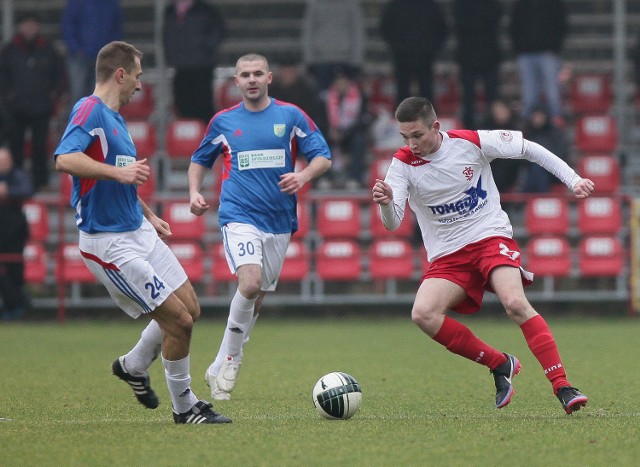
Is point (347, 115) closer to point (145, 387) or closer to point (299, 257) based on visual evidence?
point (299, 257)

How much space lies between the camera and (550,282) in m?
16.7

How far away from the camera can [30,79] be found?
17250 mm

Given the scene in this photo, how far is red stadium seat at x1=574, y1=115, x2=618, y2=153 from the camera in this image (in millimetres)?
18250

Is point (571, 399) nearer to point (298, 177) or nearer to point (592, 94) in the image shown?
point (298, 177)

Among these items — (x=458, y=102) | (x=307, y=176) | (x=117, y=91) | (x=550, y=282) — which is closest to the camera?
(x=117, y=91)

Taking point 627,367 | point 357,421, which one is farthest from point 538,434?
point 627,367

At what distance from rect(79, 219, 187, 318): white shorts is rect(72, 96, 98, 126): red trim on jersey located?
660 mm

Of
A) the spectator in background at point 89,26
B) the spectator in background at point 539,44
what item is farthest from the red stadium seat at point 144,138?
the spectator in background at point 539,44

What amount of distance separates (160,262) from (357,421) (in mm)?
1470

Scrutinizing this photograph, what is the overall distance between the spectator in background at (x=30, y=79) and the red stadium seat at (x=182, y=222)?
235cm

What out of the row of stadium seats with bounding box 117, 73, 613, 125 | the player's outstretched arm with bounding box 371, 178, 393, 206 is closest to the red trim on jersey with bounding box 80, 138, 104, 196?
the player's outstretched arm with bounding box 371, 178, 393, 206

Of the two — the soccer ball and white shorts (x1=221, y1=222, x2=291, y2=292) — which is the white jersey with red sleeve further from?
white shorts (x1=221, y1=222, x2=291, y2=292)

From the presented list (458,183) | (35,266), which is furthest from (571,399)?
(35,266)

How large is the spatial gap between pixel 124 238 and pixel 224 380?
1.89 metres
